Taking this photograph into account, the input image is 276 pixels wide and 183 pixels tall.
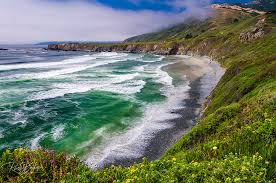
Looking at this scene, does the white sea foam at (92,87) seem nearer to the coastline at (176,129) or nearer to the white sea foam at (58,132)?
the coastline at (176,129)

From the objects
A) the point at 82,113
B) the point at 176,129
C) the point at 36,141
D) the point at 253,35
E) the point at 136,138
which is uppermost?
the point at 253,35

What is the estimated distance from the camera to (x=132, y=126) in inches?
1294

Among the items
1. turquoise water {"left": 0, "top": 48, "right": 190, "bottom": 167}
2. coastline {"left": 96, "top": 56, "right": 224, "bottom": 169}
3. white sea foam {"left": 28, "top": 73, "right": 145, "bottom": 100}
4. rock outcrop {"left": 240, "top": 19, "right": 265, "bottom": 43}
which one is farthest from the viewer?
rock outcrop {"left": 240, "top": 19, "right": 265, "bottom": 43}

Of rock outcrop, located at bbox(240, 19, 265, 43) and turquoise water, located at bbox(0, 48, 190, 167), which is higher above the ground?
rock outcrop, located at bbox(240, 19, 265, 43)

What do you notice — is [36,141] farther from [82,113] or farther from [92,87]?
[92,87]

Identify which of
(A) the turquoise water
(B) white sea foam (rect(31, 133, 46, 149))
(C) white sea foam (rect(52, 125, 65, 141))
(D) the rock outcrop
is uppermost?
(D) the rock outcrop

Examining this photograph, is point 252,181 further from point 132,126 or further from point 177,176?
point 132,126

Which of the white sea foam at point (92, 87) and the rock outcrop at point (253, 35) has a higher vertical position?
the rock outcrop at point (253, 35)

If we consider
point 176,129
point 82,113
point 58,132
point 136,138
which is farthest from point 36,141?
point 176,129

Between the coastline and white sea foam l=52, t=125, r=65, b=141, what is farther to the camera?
white sea foam l=52, t=125, r=65, b=141

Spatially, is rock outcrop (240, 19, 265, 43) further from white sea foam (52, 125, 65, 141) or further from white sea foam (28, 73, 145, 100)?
white sea foam (52, 125, 65, 141)

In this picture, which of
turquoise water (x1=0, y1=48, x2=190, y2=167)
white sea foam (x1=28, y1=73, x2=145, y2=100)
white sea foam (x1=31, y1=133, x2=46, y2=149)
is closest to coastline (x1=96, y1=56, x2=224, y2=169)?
turquoise water (x1=0, y1=48, x2=190, y2=167)

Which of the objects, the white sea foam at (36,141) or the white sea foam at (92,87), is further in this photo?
the white sea foam at (92,87)

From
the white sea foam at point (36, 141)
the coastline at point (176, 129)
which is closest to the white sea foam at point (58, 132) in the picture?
the white sea foam at point (36, 141)
